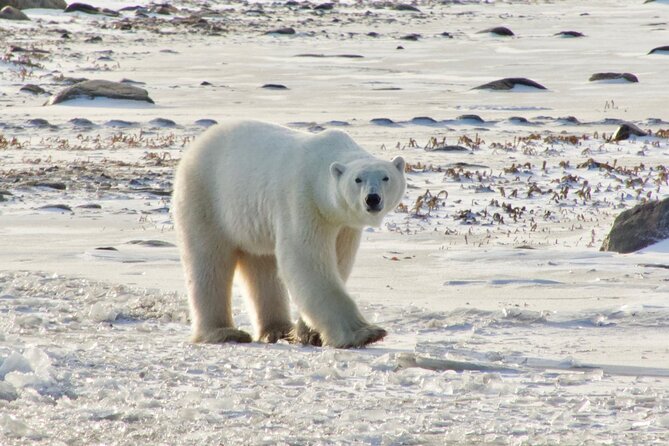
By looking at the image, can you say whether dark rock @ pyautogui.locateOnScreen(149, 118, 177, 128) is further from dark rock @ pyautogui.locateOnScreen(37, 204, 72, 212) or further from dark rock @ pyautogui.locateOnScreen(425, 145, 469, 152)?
dark rock @ pyautogui.locateOnScreen(37, 204, 72, 212)

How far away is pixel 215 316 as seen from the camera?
6.39 metres

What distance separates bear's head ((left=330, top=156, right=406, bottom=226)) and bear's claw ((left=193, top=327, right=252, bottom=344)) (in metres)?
0.95

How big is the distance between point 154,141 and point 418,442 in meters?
10.4

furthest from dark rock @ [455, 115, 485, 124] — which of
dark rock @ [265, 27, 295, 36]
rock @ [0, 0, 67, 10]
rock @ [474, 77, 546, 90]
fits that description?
rock @ [0, 0, 67, 10]

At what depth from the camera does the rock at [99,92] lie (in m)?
17.4

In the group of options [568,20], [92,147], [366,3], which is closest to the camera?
[92,147]

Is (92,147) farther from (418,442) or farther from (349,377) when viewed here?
(418,442)

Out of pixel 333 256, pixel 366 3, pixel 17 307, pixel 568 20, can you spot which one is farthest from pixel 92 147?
pixel 366 3

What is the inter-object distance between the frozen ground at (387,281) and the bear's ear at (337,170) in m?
0.81

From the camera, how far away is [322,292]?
5.77m

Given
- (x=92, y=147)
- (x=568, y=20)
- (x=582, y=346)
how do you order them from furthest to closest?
(x=568, y=20) → (x=92, y=147) → (x=582, y=346)

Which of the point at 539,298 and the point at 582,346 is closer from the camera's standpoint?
the point at 582,346

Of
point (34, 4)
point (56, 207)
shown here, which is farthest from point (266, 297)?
point (34, 4)

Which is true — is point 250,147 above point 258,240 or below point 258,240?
above
